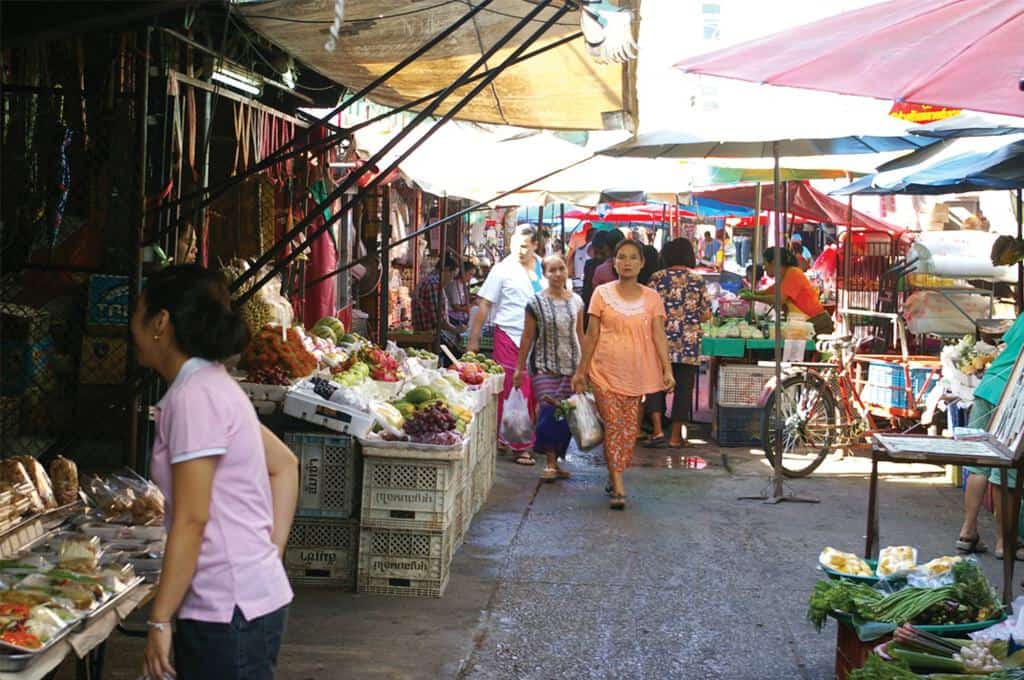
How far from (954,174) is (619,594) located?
5.79 m

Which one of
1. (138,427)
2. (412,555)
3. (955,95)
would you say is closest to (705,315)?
(412,555)

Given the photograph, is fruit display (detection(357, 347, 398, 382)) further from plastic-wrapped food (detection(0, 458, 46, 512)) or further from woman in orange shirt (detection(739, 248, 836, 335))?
woman in orange shirt (detection(739, 248, 836, 335))

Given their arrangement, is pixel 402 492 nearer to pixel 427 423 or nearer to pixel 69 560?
pixel 427 423

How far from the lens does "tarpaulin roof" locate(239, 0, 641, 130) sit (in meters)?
6.95

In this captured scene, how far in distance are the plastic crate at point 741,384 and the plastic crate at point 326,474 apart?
7163 millimetres

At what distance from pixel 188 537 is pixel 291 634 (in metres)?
3.25

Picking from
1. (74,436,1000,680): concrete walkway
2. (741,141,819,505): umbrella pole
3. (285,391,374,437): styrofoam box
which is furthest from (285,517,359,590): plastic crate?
(741,141,819,505): umbrella pole

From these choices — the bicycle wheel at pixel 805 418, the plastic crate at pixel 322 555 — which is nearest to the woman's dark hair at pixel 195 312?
the plastic crate at pixel 322 555

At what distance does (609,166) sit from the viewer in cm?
1697

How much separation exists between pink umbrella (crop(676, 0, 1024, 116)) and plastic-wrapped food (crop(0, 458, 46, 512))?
3.36m

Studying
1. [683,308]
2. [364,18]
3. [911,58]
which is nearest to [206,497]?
A: [911,58]

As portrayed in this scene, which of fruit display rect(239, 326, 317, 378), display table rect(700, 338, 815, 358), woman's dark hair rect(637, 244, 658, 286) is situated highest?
woman's dark hair rect(637, 244, 658, 286)

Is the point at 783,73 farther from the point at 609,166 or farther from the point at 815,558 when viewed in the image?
the point at 609,166

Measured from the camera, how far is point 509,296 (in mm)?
12062
